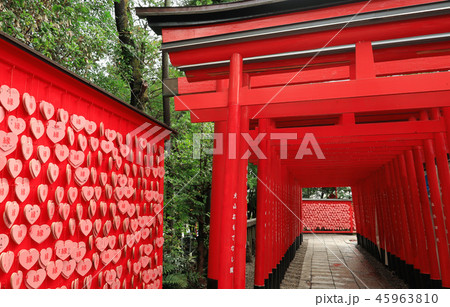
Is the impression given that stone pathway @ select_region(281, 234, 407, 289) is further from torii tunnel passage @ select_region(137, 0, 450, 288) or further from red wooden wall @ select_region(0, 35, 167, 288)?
red wooden wall @ select_region(0, 35, 167, 288)

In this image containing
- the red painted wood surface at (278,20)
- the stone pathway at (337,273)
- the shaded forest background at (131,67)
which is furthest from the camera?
the stone pathway at (337,273)

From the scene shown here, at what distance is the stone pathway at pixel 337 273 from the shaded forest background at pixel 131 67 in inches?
108


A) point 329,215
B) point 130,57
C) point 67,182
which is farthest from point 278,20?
point 329,215

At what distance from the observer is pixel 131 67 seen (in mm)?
8711

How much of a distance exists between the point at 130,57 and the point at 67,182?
6554 millimetres

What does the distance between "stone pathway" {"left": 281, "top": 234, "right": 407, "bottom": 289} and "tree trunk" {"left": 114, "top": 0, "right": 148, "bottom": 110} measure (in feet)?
20.3

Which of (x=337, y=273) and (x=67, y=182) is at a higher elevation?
(x=67, y=182)

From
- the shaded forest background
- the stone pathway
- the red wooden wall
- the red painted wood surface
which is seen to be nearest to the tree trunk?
the shaded forest background

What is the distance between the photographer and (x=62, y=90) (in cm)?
315

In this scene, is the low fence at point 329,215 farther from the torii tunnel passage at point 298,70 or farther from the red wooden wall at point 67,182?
the red wooden wall at point 67,182

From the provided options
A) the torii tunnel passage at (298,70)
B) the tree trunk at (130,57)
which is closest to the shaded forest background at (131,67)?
the tree trunk at (130,57)

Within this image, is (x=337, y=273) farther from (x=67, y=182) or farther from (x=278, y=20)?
(x=67, y=182)

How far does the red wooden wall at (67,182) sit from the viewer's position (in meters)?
2.58
